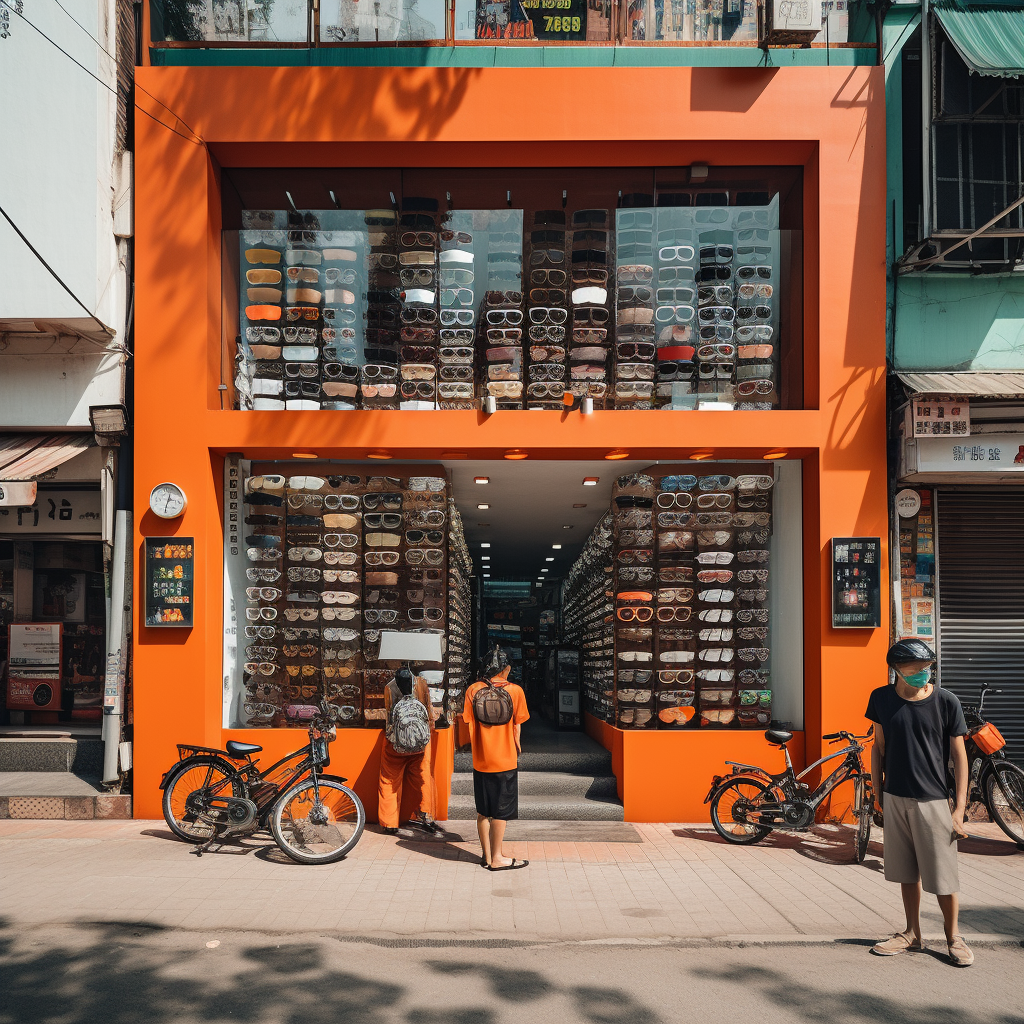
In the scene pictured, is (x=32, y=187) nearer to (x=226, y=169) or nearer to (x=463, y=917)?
(x=226, y=169)

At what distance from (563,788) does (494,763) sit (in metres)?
2.01

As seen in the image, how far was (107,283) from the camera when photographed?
28.1 feet

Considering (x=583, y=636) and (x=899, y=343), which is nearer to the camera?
(x=899, y=343)

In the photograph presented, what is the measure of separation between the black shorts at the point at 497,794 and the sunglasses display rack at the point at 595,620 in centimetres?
263

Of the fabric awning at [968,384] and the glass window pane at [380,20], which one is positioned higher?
the glass window pane at [380,20]

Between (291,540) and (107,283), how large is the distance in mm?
2981

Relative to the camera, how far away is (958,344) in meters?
8.83

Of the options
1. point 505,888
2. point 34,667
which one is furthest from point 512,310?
Result: point 34,667

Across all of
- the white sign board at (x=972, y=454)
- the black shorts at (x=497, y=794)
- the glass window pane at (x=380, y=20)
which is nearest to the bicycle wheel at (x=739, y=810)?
the black shorts at (x=497, y=794)

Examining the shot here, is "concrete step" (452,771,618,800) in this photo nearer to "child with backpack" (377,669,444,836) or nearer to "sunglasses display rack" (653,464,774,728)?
"child with backpack" (377,669,444,836)

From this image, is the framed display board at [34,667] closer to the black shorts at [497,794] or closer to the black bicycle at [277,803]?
the black bicycle at [277,803]

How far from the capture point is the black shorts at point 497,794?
7.12 metres

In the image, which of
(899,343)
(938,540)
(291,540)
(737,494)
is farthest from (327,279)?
(938,540)

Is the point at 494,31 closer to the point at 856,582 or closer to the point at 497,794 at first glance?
the point at 856,582
